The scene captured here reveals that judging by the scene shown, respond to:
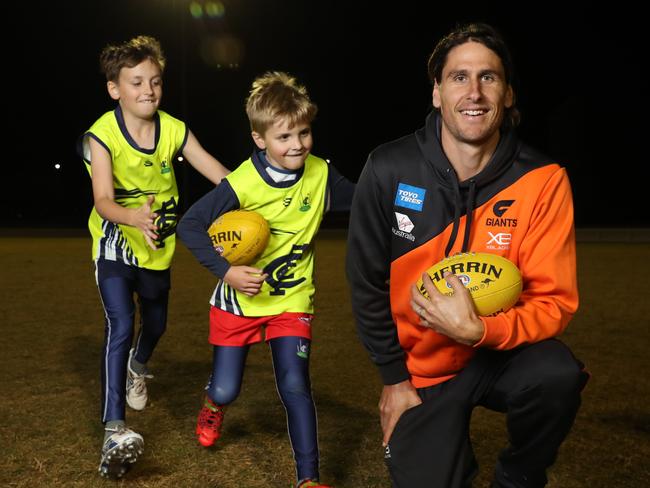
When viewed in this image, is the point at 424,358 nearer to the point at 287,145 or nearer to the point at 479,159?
the point at 479,159

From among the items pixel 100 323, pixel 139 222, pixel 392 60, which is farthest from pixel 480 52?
pixel 392 60

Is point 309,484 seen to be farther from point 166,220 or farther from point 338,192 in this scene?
point 166,220

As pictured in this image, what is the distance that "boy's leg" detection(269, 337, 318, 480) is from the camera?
3.14m

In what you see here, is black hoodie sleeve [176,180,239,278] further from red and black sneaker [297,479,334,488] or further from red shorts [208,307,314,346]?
red and black sneaker [297,479,334,488]

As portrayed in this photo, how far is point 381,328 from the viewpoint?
2.78 meters

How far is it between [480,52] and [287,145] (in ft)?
3.93

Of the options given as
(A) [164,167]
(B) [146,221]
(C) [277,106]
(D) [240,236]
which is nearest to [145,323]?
(A) [164,167]

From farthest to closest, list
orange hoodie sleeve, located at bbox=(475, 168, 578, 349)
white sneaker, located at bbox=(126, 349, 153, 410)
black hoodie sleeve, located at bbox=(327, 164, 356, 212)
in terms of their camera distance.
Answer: white sneaker, located at bbox=(126, 349, 153, 410), black hoodie sleeve, located at bbox=(327, 164, 356, 212), orange hoodie sleeve, located at bbox=(475, 168, 578, 349)

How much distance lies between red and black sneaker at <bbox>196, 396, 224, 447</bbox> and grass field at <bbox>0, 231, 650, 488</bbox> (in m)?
0.07

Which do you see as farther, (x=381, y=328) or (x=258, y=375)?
(x=258, y=375)

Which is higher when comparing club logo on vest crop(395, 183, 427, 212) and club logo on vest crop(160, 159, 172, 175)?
club logo on vest crop(395, 183, 427, 212)

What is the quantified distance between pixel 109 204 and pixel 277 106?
0.96 meters

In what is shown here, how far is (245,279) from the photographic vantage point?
11.3ft

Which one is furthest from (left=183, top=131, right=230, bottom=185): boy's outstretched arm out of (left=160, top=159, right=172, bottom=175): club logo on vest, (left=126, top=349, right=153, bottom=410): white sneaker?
(left=126, top=349, right=153, bottom=410): white sneaker
